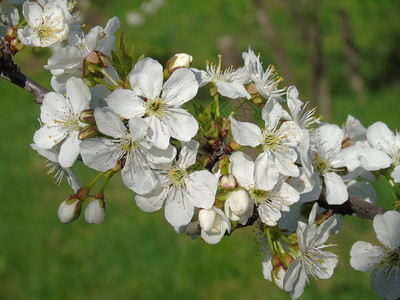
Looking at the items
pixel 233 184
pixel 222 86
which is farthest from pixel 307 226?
pixel 222 86

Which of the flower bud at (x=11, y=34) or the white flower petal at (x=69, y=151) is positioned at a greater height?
the flower bud at (x=11, y=34)

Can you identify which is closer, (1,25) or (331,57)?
(1,25)

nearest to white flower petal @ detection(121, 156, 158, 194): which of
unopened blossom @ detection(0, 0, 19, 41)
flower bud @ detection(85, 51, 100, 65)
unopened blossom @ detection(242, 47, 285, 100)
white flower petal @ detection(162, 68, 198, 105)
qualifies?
white flower petal @ detection(162, 68, 198, 105)

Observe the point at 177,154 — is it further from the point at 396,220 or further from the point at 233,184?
the point at 396,220

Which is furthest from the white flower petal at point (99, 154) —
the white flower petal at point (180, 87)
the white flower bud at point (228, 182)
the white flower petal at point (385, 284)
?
the white flower petal at point (385, 284)

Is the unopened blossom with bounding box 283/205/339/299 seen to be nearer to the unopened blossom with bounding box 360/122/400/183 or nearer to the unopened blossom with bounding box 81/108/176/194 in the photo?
the unopened blossom with bounding box 360/122/400/183

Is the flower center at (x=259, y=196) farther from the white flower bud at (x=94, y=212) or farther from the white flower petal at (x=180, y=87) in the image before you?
the white flower bud at (x=94, y=212)

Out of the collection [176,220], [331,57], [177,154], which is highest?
[177,154]
